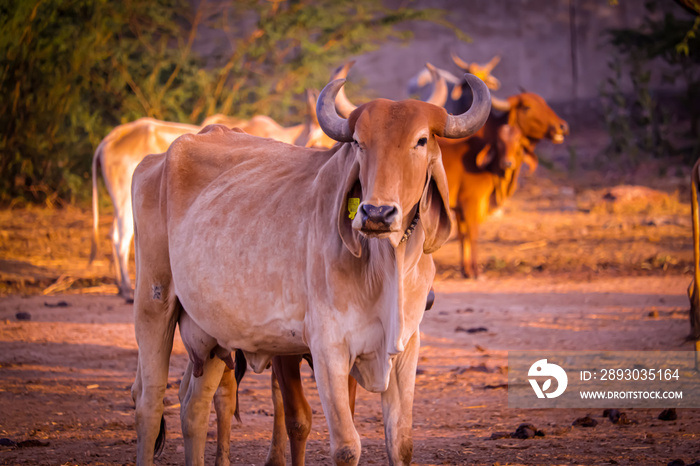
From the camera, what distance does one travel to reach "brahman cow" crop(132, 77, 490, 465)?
3.15 metres

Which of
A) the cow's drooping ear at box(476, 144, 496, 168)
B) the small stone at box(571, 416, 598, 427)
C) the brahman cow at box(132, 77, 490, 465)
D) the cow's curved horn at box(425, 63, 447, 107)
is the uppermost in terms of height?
the cow's curved horn at box(425, 63, 447, 107)

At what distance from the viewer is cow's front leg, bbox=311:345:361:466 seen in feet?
10.7

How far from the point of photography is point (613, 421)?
4.77 metres

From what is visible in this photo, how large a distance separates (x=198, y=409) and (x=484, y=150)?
6712 millimetres

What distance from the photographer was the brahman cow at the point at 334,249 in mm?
3154

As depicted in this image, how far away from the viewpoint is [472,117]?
3299 mm

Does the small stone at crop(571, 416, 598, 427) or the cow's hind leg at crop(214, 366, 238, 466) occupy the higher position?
the cow's hind leg at crop(214, 366, 238, 466)

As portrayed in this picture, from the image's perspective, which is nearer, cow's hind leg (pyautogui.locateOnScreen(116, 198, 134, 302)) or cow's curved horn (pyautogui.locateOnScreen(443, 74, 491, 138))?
cow's curved horn (pyautogui.locateOnScreen(443, 74, 491, 138))

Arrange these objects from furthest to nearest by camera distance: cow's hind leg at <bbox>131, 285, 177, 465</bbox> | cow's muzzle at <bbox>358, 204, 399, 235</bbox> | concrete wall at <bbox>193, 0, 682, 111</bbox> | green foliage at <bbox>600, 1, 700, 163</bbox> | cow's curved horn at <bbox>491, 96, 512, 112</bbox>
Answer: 1. concrete wall at <bbox>193, 0, 682, 111</bbox>
2. green foliage at <bbox>600, 1, 700, 163</bbox>
3. cow's curved horn at <bbox>491, 96, 512, 112</bbox>
4. cow's hind leg at <bbox>131, 285, 177, 465</bbox>
5. cow's muzzle at <bbox>358, 204, 399, 235</bbox>

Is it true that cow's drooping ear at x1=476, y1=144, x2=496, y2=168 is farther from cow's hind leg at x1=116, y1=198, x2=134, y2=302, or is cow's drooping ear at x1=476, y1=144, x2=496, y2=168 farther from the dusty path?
cow's hind leg at x1=116, y1=198, x2=134, y2=302

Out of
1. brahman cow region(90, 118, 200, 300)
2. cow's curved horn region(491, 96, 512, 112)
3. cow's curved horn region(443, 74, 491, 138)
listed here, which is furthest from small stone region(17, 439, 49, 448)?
cow's curved horn region(491, 96, 512, 112)

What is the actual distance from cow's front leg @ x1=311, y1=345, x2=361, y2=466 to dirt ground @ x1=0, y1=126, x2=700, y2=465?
1.07 m

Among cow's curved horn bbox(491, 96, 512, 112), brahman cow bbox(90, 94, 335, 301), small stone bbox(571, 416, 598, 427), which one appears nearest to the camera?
small stone bbox(571, 416, 598, 427)

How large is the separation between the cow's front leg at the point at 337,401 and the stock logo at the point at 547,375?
98.7 inches
